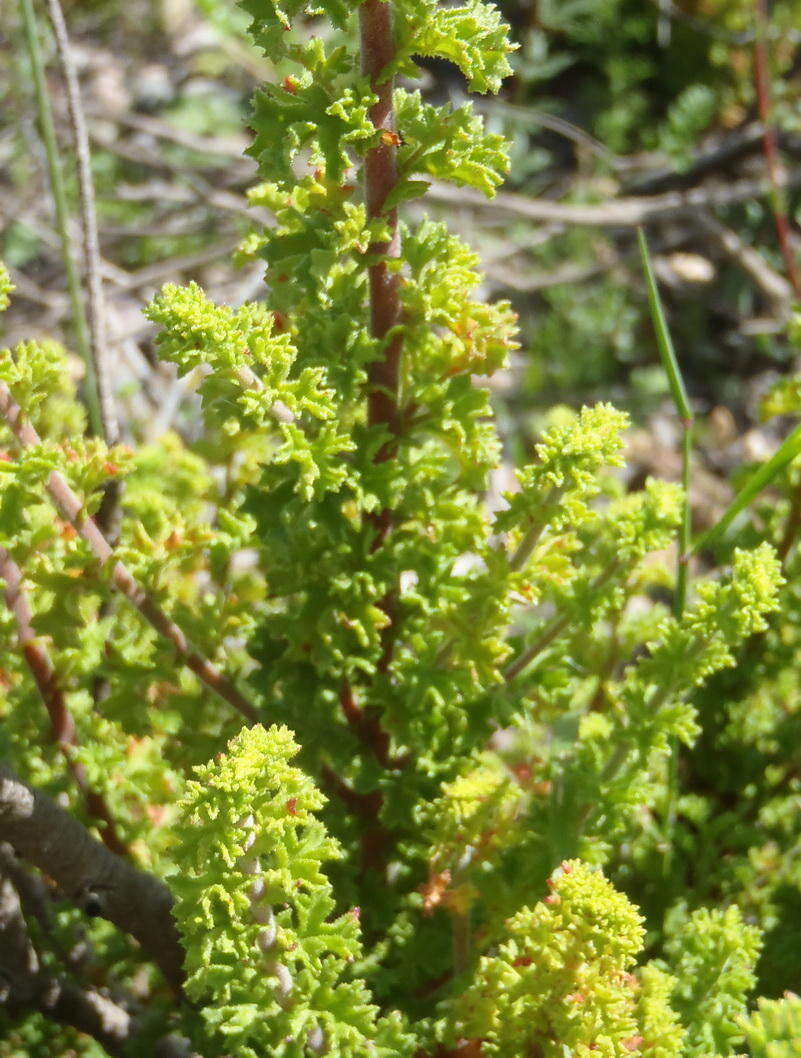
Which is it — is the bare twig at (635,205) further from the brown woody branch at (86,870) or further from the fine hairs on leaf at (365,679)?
the brown woody branch at (86,870)

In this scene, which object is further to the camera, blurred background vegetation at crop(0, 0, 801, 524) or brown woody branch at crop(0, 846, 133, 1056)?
blurred background vegetation at crop(0, 0, 801, 524)

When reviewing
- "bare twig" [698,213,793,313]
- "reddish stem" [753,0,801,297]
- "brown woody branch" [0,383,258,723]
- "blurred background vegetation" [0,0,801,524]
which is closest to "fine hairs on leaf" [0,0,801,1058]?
"brown woody branch" [0,383,258,723]

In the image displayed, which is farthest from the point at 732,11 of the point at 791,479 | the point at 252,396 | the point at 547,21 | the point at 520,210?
the point at 252,396

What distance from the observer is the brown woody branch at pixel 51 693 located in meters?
1.63

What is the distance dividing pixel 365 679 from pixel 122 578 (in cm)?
42

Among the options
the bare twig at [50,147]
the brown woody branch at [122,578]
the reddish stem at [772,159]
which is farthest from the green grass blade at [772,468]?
the reddish stem at [772,159]

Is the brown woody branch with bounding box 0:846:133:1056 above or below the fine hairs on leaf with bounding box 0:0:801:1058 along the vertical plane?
below

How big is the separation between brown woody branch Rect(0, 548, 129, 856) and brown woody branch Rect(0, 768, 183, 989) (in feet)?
0.79

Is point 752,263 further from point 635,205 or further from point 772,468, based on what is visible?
point 772,468

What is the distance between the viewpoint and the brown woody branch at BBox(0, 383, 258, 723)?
1.38 metres

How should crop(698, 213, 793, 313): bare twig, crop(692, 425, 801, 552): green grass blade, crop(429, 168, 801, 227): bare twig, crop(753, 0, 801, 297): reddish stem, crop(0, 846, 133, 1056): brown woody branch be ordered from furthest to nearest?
crop(698, 213, 793, 313): bare twig
crop(429, 168, 801, 227): bare twig
crop(753, 0, 801, 297): reddish stem
crop(0, 846, 133, 1056): brown woody branch
crop(692, 425, 801, 552): green grass blade

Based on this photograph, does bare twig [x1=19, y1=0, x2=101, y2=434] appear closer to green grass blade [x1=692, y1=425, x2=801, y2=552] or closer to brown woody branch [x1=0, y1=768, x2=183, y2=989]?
brown woody branch [x1=0, y1=768, x2=183, y2=989]

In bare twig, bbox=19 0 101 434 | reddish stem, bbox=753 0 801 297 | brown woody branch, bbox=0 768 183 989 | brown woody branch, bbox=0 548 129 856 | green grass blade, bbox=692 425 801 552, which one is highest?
reddish stem, bbox=753 0 801 297

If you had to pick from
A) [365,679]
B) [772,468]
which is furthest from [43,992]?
[772,468]
